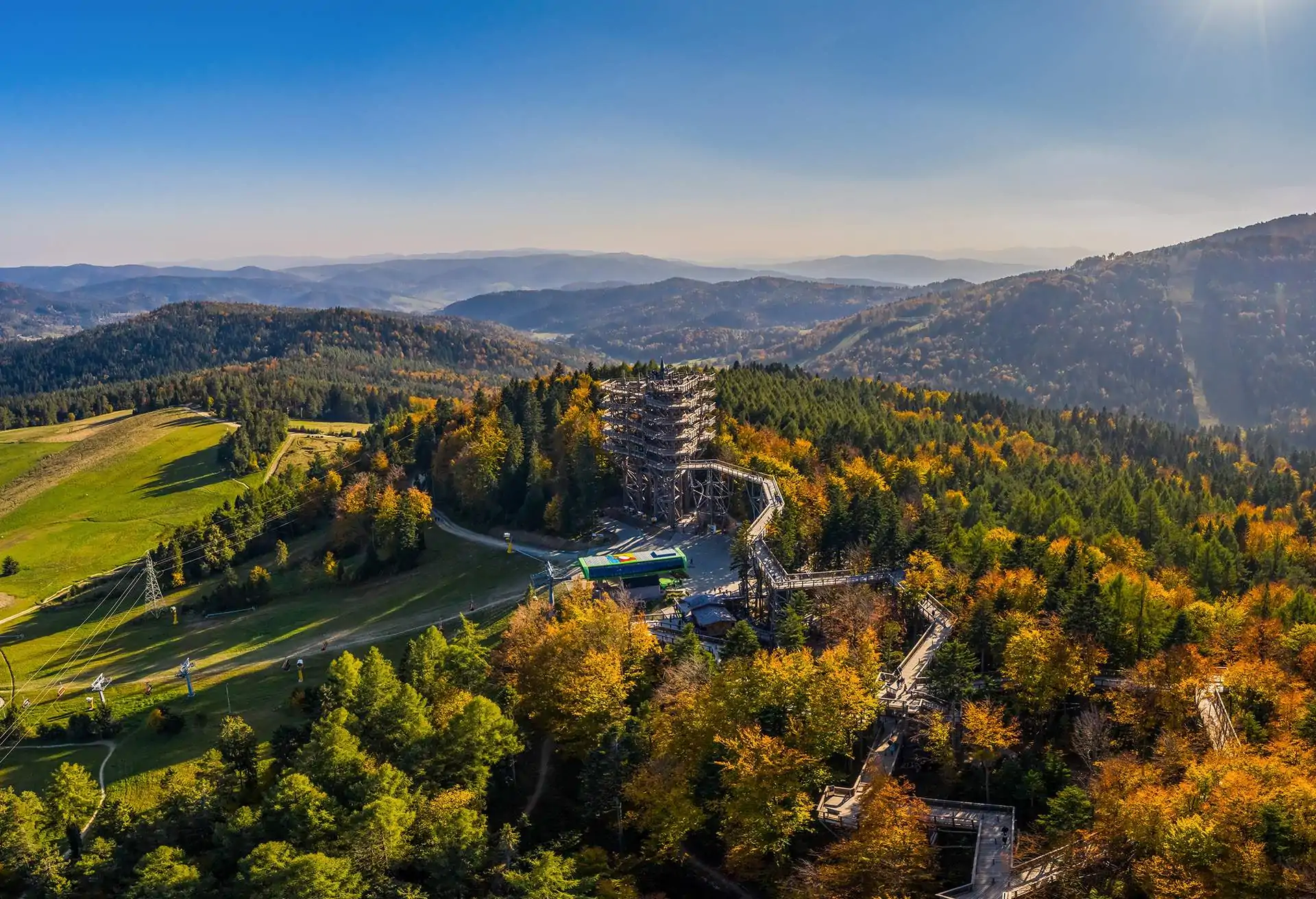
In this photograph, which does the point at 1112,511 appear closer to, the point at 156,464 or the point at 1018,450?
the point at 1018,450

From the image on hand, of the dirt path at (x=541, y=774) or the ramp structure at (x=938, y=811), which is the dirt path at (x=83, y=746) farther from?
the ramp structure at (x=938, y=811)

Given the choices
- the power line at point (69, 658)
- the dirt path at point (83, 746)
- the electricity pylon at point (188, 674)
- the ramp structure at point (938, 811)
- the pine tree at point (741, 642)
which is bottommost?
the power line at point (69, 658)

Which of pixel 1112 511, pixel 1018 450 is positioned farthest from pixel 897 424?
pixel 1112 511

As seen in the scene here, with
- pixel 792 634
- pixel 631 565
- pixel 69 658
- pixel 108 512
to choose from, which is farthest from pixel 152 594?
pixel 792 634

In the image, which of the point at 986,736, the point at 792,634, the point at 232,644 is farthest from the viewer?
the point at 232,644

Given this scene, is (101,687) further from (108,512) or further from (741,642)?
(108,512)

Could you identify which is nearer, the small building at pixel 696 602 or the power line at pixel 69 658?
the small building at pixel 696 602

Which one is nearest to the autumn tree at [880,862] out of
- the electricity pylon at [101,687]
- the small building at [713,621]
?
the small building at [713,621]
